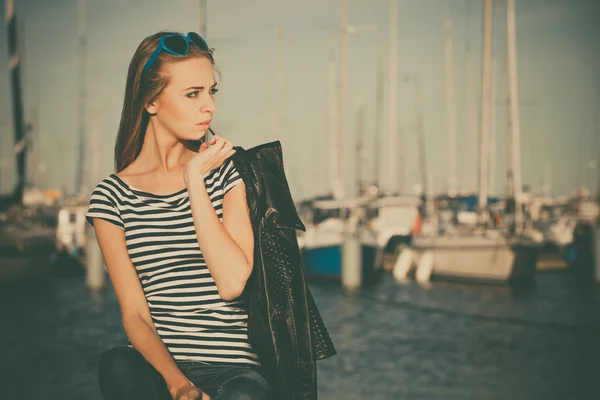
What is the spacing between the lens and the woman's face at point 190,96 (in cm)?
296

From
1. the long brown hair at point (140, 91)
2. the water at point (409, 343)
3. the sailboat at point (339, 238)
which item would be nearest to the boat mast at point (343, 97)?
the sailboat at point (339, 238)

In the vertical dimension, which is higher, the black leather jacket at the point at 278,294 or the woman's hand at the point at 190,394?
the black leather jacket at the point at 278,294

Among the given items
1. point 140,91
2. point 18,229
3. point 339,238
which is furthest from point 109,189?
point 339,238

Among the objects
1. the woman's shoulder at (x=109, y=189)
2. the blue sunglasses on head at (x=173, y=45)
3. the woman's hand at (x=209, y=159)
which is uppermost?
the blue sunglasses on head at (x=173, y=45)

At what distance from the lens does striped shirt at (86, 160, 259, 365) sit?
286 centimetres

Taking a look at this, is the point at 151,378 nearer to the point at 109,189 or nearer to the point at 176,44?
the point at 109,189

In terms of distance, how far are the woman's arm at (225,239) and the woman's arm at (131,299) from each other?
24 centimetres

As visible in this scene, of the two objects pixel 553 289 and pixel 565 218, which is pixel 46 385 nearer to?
pixel 553 289

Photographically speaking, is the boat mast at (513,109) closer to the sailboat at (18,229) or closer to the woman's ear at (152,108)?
the sailboat at (18,229)

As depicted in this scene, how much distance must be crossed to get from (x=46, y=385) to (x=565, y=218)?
44.2 meters

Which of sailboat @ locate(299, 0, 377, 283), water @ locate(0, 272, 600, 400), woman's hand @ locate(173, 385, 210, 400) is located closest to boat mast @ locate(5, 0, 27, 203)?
water @ locate(0, 272, 600, 400)

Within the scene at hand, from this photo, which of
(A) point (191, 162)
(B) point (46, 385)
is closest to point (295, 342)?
(A) point (191, 162)

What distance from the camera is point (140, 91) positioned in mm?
3027

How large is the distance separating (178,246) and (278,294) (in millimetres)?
329
